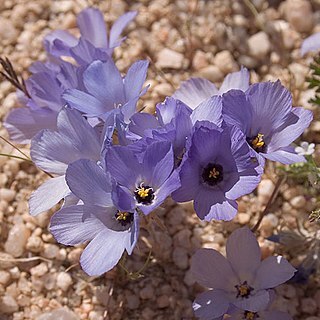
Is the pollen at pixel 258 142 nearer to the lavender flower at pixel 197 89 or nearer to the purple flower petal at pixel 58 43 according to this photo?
the lavender flower at pixel 197 89

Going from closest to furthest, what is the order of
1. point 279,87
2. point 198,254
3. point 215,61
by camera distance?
point 279,87, point 198,254, point 215,61

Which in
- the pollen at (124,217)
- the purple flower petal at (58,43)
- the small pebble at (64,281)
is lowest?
the small pebble at (64,281)

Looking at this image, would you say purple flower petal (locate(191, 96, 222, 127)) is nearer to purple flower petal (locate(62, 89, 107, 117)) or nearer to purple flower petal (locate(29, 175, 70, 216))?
purple flower petal (locate(62, 89, 107, 117))

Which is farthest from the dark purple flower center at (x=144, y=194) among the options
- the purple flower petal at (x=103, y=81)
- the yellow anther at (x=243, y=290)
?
the yellow anther at (x=243, y=290)

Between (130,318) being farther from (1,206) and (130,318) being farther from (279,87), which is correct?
(279,87)

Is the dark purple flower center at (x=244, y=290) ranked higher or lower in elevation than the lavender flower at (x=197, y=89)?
lower

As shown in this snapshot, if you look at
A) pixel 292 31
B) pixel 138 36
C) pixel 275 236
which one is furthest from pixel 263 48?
pixel 275 236

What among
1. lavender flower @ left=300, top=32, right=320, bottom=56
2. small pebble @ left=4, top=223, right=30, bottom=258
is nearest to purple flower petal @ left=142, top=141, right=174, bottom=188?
small pebble @ left=4, top=223, right=30, bottom=258
